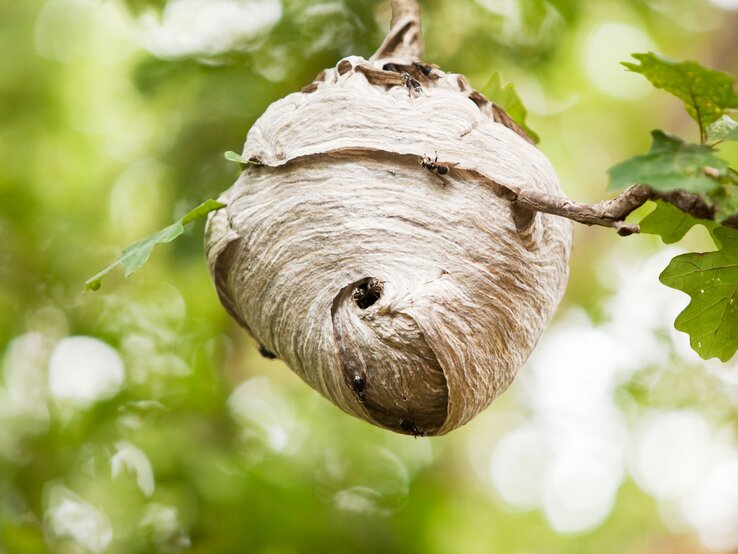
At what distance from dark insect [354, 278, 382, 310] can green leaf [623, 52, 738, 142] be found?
64 cm

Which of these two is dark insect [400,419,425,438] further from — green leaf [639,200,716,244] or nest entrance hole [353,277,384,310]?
green leaf [639,200,716,244]

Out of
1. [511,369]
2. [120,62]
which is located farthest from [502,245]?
[120,62]

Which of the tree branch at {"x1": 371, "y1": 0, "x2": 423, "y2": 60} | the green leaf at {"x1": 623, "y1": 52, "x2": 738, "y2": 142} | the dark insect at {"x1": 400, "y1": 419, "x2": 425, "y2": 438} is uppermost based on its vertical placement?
the green leaf at {"x1": 623, "y1": 52, "x2": 738, "y2": 142}

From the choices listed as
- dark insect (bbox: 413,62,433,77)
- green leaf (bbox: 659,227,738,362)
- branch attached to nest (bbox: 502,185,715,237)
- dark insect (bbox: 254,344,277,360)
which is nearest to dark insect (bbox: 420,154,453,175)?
branch attached to nest (bbox: 502,185,715,237)

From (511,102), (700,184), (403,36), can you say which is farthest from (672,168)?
(403,36)

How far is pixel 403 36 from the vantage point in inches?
92.8

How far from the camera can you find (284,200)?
76.0 inches

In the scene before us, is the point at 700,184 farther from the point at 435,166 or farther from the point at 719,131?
the point at 435,166

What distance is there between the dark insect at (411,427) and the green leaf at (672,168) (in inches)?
27.6

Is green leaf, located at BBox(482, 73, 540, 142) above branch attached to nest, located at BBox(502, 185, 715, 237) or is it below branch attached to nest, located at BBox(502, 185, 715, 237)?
below

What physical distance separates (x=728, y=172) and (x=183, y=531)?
2689 mm

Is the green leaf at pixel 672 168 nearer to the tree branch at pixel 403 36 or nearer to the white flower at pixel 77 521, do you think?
the tree branch at pixel 403 36

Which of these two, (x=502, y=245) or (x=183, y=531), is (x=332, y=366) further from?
(x=183, y=531)

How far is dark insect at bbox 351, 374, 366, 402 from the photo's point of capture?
1768 millimetres
